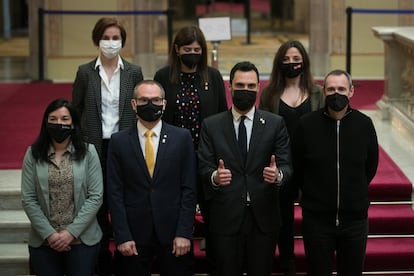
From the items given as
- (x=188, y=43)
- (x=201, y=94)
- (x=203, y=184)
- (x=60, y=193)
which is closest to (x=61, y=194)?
(x=60, y=193)

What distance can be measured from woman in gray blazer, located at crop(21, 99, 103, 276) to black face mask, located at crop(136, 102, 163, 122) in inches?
18.4

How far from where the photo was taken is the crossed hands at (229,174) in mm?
6145

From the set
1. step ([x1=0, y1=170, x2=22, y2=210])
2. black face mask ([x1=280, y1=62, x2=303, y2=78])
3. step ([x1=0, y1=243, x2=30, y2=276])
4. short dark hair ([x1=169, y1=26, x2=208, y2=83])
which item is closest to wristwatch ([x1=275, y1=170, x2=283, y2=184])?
black face mask ([x1=280, y1=62, x2=303, y2=78])

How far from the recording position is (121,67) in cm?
718

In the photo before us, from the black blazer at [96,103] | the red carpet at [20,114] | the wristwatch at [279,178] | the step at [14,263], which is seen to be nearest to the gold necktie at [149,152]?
the black blazer at [96,103]

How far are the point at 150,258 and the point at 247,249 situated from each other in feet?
2.20

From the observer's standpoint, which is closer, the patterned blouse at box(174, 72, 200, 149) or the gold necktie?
the gold necktie

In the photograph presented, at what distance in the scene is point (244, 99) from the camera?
6438mm

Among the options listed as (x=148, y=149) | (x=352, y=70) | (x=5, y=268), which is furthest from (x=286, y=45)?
(x=352, y=70)

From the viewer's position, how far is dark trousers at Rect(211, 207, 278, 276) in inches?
255

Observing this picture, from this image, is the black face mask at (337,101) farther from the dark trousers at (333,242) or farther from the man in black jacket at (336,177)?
the dark trousers at (333,242)

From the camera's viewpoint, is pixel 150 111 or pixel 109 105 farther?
pixel 109 105

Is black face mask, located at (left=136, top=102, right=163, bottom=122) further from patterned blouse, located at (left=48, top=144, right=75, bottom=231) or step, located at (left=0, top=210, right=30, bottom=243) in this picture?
step, located at (left=0, top=210, right=30, bottom=243)

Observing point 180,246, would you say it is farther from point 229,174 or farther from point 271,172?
point 271,172
